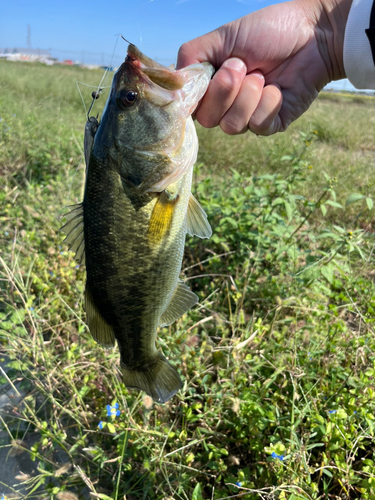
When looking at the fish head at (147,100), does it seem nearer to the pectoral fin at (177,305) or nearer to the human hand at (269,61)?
the human hand at (269,61)

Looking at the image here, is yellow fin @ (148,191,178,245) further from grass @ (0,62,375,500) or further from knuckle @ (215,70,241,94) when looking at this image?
grass @ (0,62,375,500)

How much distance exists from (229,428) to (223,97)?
1.88m

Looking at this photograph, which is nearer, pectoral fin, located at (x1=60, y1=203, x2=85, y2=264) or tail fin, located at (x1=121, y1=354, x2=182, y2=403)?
pectoral fin, located at (x1=60, y1=203, x2=85, y2=264)

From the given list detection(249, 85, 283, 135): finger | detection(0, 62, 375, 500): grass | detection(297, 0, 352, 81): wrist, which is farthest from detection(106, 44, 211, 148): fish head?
detection(297, 0, 352, 81): wrist

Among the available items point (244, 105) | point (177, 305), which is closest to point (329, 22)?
point (244, 105)

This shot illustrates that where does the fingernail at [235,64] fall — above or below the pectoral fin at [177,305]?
above

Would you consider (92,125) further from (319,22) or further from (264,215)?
(264,215)

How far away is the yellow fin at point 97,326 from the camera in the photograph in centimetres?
139

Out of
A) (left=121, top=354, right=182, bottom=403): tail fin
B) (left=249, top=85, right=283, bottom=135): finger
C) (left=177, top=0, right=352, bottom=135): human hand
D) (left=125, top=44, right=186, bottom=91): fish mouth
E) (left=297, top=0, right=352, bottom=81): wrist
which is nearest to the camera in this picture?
(left=125, top=44, right=186, bottom=91): fish mouth

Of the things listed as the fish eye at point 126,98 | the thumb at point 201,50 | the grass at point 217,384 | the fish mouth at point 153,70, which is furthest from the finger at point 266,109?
the grass at point 217,384

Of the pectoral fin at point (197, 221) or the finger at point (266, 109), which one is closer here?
the pectoral fin at point (197, 221)

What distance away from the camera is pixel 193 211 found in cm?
149

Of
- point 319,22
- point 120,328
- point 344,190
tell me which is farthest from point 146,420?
point 344,190

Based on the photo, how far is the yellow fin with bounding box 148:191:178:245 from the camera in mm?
1299
